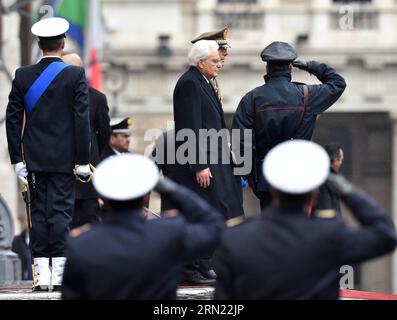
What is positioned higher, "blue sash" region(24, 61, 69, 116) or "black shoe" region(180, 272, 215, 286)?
"blue sash" region(24, 61, 69, 116)

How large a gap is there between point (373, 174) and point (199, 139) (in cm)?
2181

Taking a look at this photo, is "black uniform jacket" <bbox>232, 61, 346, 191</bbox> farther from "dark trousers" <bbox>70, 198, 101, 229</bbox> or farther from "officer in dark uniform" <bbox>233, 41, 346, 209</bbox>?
"dark trousers" <bbox>70, 198, 101, 229</bbox>

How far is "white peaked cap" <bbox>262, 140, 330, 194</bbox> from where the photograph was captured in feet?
25.5

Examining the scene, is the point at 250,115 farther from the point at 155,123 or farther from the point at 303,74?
the point at 155,123

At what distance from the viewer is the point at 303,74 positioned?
98.5ft

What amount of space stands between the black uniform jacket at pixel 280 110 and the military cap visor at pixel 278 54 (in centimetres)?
10

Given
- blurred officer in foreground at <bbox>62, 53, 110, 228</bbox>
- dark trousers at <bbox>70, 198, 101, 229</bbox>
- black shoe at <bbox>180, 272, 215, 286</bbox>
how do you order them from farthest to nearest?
dark trousers at <bbox>70, 198, 101, 229</bbox> → blurred officer in foreground at <bbox>62, 53, 110, 228</bbox> → black shoe at <bbox>180, 272, 215, 286</bbox>

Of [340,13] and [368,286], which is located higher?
[340,13]

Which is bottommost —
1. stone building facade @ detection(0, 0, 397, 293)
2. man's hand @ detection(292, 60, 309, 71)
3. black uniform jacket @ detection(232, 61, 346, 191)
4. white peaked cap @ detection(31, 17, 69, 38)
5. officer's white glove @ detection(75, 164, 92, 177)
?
stone building facade @ detection(0, 0, 397, 293)

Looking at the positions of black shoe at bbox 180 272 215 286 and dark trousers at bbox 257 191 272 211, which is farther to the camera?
black shoe at bbox 180 272 215 286

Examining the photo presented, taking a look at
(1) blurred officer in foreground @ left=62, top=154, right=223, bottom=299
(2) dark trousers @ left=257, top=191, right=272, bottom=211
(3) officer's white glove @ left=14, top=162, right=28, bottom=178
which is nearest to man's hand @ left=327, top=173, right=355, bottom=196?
(1) blurred officer in foreground @ left=62, top=154, right=223, bottom=299

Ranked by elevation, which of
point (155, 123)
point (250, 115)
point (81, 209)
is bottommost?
point (155, 123)

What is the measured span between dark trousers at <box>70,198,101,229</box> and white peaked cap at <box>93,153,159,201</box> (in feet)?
17.0
